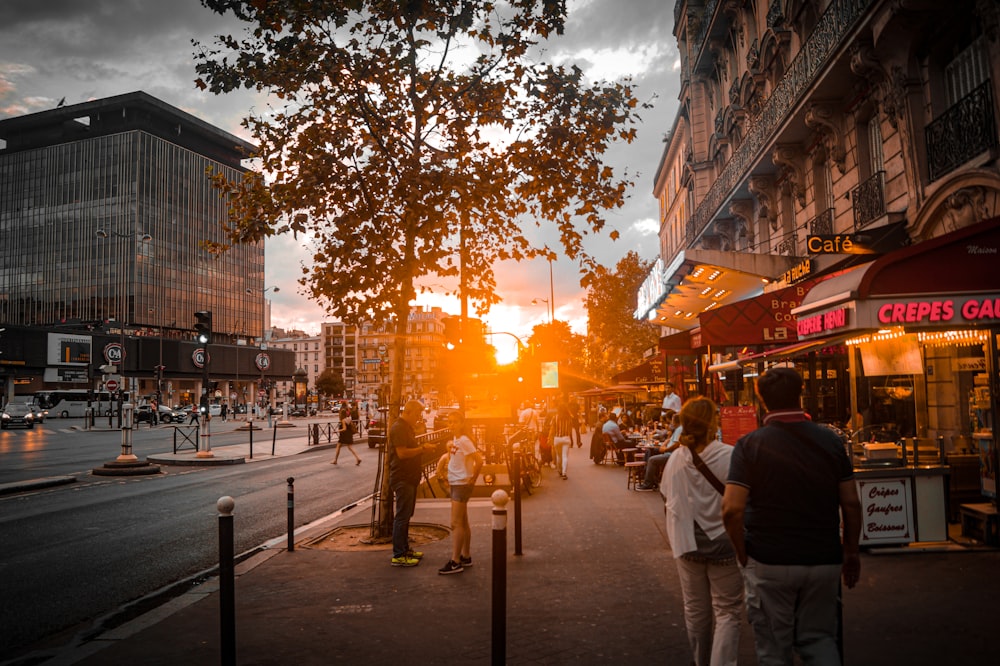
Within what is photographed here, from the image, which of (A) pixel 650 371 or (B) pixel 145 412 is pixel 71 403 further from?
(A) pixel 650 371

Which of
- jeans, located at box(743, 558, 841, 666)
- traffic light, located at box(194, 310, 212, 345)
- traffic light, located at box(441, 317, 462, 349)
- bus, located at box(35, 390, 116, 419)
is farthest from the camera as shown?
bus, located at box(35, 390, 116, 419)

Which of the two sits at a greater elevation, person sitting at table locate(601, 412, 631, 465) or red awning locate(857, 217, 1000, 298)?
red awning locate(857, 217, 1000, 298)

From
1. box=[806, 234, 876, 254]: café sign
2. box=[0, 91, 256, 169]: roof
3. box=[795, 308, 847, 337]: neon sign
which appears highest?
box=[0, 91, 256, 169]: roof

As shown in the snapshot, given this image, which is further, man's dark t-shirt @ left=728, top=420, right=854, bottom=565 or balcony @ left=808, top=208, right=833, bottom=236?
balcony @ left=808, top=208, right=833, bottom=236

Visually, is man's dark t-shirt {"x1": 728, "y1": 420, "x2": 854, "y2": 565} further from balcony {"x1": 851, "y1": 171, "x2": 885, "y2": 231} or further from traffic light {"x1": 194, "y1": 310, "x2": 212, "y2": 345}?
traffic light {"x1": 194, "y1": 310, "x2": 212, "y2": 345}

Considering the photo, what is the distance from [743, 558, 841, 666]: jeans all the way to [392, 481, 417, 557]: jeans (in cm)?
519

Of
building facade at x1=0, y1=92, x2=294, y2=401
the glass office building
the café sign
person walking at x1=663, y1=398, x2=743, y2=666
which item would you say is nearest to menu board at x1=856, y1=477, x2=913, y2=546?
person walking at x1=663, y1=398, x2=743, y2=666

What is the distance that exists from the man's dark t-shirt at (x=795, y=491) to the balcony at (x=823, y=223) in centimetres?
1289

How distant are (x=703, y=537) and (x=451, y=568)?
409cm

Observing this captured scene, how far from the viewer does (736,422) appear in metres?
12.7

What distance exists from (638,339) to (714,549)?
51.6 meters


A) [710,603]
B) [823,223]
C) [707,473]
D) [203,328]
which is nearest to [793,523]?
[707,473]

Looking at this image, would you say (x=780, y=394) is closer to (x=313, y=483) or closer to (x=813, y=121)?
(x=813, y=121)

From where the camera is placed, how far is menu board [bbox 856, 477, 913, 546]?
782cm
